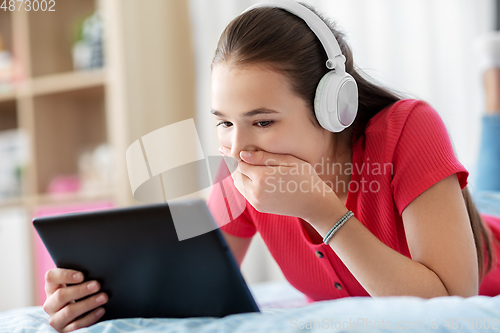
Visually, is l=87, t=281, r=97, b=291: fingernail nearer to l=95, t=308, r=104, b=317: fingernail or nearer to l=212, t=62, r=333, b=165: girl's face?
l=95, t=308, r=104, b=317: fingernail

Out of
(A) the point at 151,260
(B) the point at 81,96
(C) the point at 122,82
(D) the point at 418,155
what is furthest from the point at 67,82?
(D) the point at 418,155

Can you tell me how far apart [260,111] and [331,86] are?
0.13 meters

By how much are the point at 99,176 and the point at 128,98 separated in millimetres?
426

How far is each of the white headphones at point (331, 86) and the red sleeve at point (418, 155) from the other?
106 mm

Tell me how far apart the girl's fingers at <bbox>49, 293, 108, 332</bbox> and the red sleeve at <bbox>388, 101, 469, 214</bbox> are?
0.52 meters

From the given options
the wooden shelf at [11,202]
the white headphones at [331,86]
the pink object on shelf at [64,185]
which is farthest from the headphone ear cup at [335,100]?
the wooden shelf at [11,202]

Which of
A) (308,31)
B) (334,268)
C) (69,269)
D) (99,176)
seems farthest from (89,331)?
(99,176)

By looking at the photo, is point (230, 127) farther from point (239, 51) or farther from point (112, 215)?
point (112, 215)

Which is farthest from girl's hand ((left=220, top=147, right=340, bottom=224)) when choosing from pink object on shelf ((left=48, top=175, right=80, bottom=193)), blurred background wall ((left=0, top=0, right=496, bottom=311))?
pink object on shelf ((left=48, top=175, right=80, bottom=193))

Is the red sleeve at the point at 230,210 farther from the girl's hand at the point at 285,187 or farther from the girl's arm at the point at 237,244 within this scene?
the girl's hand at the point at 285,187

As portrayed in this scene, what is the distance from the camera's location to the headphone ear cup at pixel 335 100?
73cm

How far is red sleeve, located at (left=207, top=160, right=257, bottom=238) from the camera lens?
3.33ft

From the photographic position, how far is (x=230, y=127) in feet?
2.44

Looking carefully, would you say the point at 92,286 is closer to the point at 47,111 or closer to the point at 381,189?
the point at 381,189
